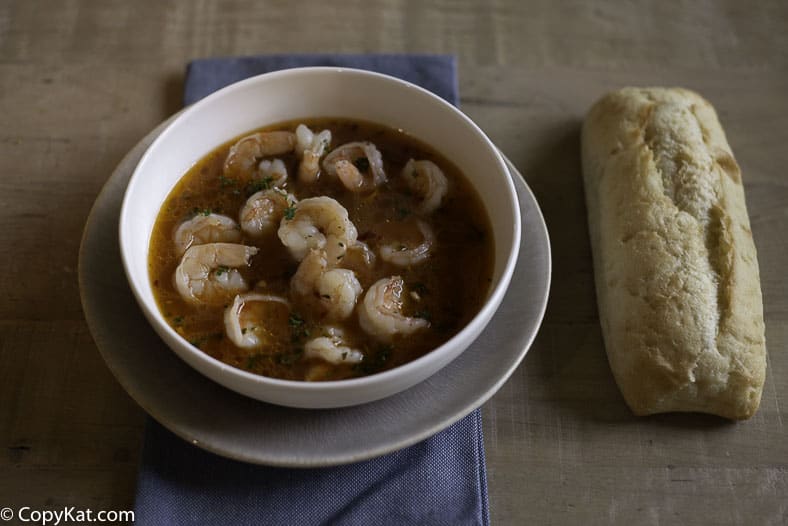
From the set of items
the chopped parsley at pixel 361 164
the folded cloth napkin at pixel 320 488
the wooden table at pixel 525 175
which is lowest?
the folded cloth napkin at pixel 320 488

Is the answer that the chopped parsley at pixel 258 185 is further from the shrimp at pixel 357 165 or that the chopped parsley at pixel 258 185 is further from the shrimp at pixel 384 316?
the shrimp at pixel 384 316

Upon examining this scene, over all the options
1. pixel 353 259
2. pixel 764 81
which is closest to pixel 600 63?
pixel 764 81

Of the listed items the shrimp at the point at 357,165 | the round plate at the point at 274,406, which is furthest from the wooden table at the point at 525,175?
the shrimp at the point at 357,165

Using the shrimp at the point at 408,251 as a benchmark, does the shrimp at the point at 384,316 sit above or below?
below

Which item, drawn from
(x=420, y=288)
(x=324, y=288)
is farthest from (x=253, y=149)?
(x=420, y=288)

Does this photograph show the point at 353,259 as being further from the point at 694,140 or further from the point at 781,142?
the point at 781,142

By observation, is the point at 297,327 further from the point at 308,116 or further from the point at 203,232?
the point at 308,116

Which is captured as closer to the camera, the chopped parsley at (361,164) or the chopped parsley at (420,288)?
the chopped parsley at (420,288)

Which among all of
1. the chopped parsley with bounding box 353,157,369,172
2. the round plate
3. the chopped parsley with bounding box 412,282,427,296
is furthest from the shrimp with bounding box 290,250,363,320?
the chopped parsley with bounding box 353,157,369,172

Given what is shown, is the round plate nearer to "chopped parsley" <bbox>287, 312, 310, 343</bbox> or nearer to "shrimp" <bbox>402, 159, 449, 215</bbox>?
"chopped parsley" <bbox>287, 312, 310, 343</bbox>
